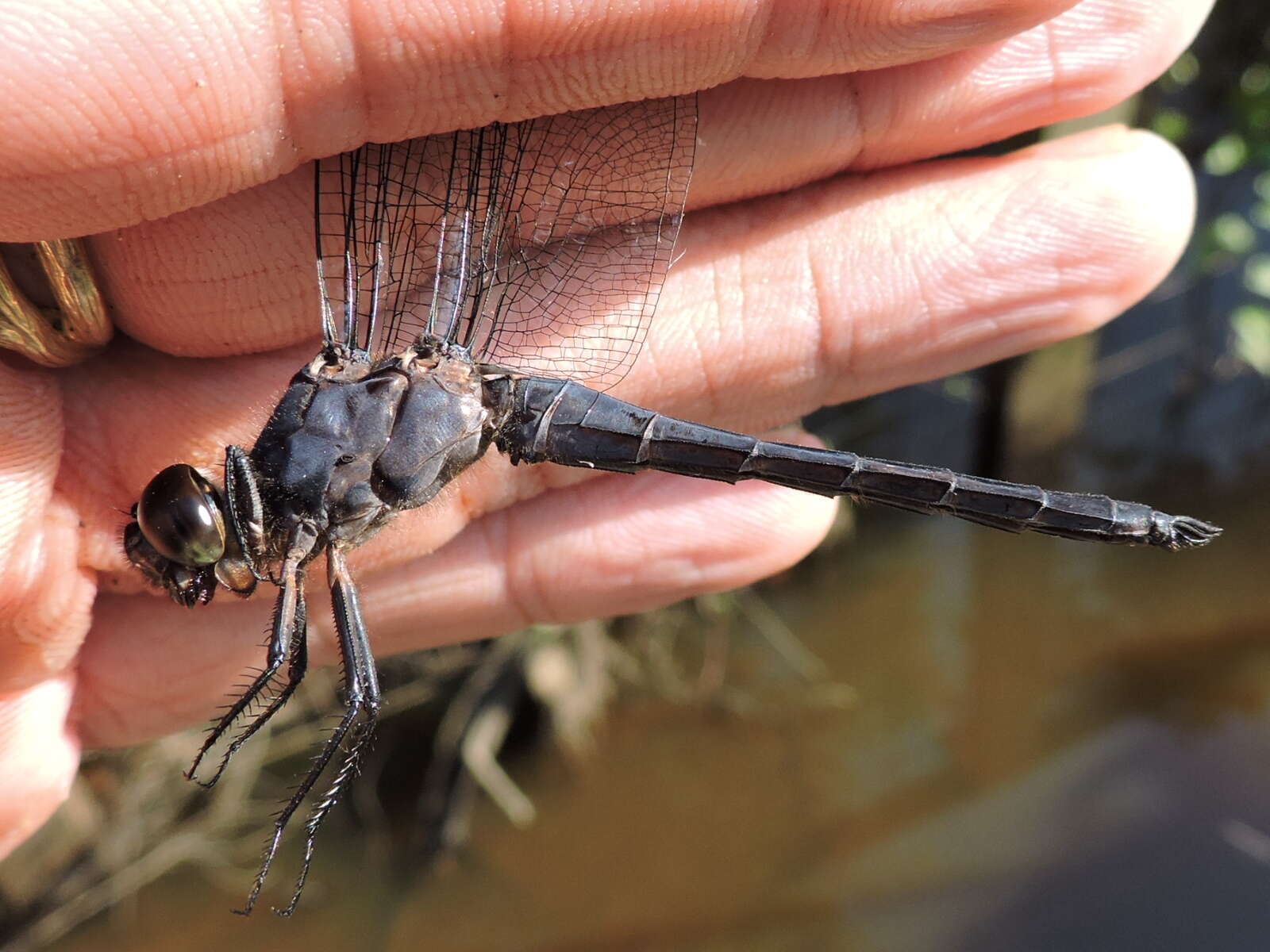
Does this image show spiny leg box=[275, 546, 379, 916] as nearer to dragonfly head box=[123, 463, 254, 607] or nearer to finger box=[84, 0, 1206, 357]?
dragonfly head box=[123, 463, 254, 607]

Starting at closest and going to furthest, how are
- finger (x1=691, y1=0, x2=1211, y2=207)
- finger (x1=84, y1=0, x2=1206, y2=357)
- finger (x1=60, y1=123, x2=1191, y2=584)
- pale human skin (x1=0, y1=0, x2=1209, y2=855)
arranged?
pale human skin (x1=0, y1=0, x2=1209, y2=855) < finger (x1=84, y1=0, x2=1206, y2=357) < finger (x1=691, y1=0, x2=1211, y2=207) < finger (x1=60, y1=123, x2=1191, y2=584)

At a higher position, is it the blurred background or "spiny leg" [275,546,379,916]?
"spiny leg" [275,546,379,916]

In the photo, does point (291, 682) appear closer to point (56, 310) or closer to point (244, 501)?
point (244, 501)

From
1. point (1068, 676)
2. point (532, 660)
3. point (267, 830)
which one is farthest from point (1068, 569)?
point (267, 830)

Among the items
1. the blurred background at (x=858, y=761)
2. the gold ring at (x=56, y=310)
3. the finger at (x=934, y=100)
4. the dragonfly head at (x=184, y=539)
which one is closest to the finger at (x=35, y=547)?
the gold ring at (x=56, y=310)

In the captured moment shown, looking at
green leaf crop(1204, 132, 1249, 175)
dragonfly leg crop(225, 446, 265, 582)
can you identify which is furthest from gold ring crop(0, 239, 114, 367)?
green leaf crop(1204, 132, 1249, 175)

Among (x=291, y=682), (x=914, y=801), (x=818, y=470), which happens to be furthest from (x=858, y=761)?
(x=291, y=682)

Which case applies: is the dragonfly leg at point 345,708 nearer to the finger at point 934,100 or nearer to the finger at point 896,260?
the finger at point 896,260
